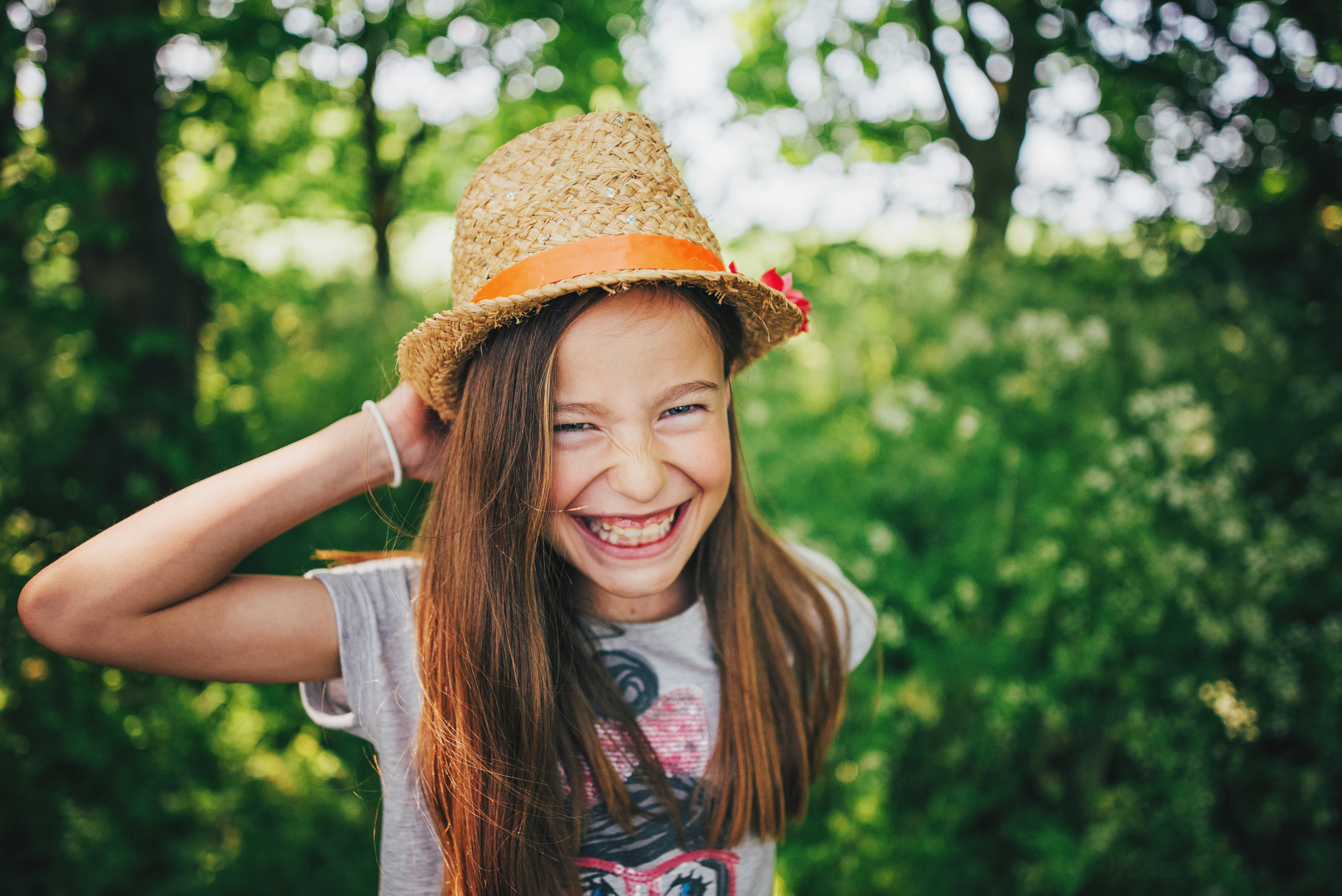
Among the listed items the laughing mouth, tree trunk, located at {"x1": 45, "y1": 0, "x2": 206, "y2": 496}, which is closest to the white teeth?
the laughing mouth

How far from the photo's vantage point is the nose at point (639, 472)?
1.22 m

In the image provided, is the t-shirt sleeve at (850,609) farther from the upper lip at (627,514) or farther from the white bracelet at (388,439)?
the white bracelet at (388,439)

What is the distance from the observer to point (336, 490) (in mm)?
1323

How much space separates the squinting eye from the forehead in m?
0.07

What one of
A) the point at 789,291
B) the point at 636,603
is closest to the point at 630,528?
A: the point at 636,603

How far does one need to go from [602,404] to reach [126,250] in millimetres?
2812

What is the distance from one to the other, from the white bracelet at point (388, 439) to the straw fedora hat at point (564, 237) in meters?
0.11

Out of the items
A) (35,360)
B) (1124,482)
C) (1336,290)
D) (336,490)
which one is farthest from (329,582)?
(1336,290)

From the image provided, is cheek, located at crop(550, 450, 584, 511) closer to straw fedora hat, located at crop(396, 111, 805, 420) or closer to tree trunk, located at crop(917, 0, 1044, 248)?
straw fedora hat, located at crop(396, 111, 805, 420)

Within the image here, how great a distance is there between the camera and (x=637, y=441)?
123cm

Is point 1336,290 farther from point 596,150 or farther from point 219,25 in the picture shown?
point 219,25

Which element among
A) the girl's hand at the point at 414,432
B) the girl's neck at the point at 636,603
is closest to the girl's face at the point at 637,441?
the girl's neck at the point at 636,603

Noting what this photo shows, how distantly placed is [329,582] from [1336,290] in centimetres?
618

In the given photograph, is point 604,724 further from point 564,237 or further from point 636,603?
point 564,237
